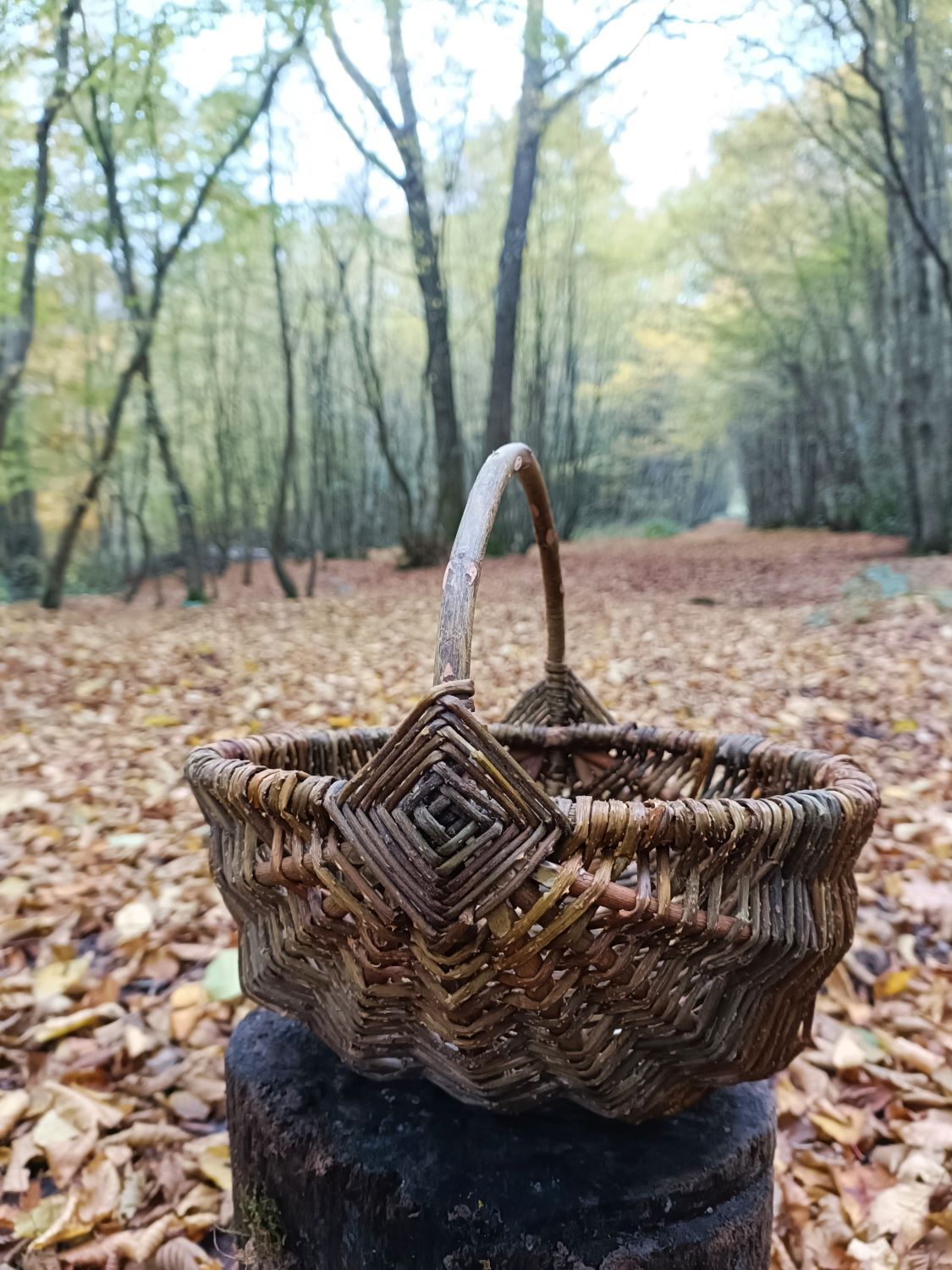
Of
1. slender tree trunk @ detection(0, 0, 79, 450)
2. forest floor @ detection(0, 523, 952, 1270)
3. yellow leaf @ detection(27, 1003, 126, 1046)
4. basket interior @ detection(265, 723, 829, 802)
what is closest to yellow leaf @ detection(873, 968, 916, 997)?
forest floor @ detection(0, 523, 952, 1270)

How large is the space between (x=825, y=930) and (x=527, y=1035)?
0.82ft

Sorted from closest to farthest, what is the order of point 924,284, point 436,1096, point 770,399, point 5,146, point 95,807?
point 436,1096
point 95,807
point 5,146
point 924,284
point 770,399

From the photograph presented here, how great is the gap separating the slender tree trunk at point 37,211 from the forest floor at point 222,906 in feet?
6.40

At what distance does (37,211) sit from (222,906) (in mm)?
5375

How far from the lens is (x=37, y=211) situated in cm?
522

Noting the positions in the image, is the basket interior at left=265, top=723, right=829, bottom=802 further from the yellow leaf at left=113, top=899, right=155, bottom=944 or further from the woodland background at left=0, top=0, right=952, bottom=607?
the woodland background at left=0, top=0, right=952, bottom=607

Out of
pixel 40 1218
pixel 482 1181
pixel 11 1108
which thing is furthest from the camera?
pixel 11 1108

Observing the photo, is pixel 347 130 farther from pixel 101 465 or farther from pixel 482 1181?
pixel 482 1181

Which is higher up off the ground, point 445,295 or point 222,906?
point 445,295

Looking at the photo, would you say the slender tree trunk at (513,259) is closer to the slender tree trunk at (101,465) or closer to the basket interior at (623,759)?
A: the slender tree trunk at (101,465)

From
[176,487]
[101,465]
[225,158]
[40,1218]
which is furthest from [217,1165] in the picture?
[225,158]

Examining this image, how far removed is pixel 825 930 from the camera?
0.64 meters

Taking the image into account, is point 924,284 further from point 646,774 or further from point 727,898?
point 727,898

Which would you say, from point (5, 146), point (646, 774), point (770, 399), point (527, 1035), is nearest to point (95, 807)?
point (646, 774)
